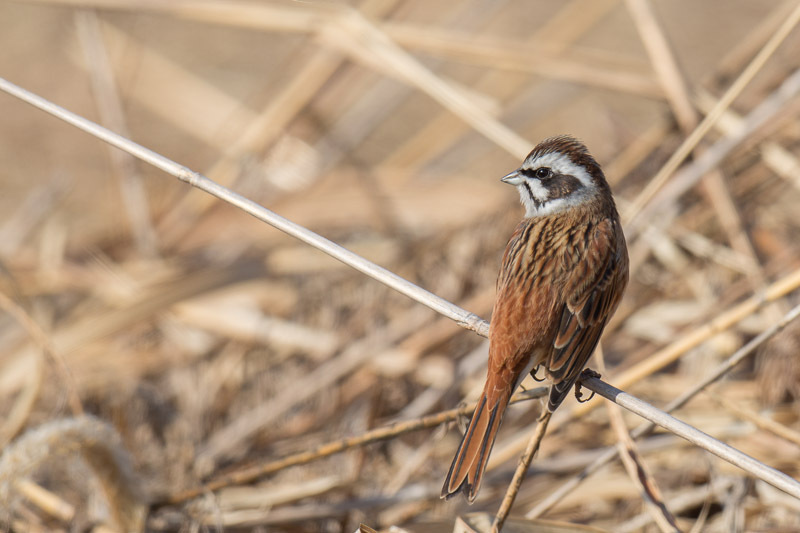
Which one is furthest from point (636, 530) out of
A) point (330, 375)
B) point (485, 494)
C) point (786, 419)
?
point (330, 375)

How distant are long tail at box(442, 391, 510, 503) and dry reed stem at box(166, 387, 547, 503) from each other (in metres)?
0.07

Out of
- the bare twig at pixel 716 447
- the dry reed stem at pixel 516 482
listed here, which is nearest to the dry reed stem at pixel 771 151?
the bare twig at pixel 716 447

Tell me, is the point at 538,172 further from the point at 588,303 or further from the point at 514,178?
the point at 588,303

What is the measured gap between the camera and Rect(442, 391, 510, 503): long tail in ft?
6.95

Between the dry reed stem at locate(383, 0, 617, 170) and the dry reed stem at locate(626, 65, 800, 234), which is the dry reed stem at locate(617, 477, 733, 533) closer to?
the dry reed stem at locate(626, 65, 800, 234)

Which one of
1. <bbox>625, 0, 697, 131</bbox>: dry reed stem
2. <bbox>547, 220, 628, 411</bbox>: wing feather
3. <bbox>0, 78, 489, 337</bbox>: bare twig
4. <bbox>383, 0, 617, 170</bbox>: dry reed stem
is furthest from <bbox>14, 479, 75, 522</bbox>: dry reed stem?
<bbox>383, 0, 617, 170</bbox>: dry reed stem

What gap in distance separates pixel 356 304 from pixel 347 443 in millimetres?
1916

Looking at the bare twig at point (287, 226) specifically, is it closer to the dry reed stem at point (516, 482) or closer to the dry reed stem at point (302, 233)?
the dry reed stem at point (302, 233)

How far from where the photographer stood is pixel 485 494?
3.26 meters

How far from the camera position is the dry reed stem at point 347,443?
229 centimetres

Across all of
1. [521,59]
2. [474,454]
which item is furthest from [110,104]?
[474,454]

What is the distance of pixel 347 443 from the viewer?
2395 millimetres

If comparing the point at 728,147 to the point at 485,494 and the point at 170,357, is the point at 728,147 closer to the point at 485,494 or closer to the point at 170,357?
the point at 485,494

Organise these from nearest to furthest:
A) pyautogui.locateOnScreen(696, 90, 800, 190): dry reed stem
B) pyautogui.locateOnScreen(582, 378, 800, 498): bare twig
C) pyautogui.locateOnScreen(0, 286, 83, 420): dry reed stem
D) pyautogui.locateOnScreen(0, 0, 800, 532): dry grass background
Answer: pyautogui.locateOnScreen(582, 378, 800, 498): bare twig < pyautogui.locateOnScreen(0, 286, 83, 420): dry reed stem < pyautogui.locateOnScreen(0, 0, 800, 532): dry grass background < pyautogui.locateOnScreen(696, 90, 800, 190): dry reed stem
